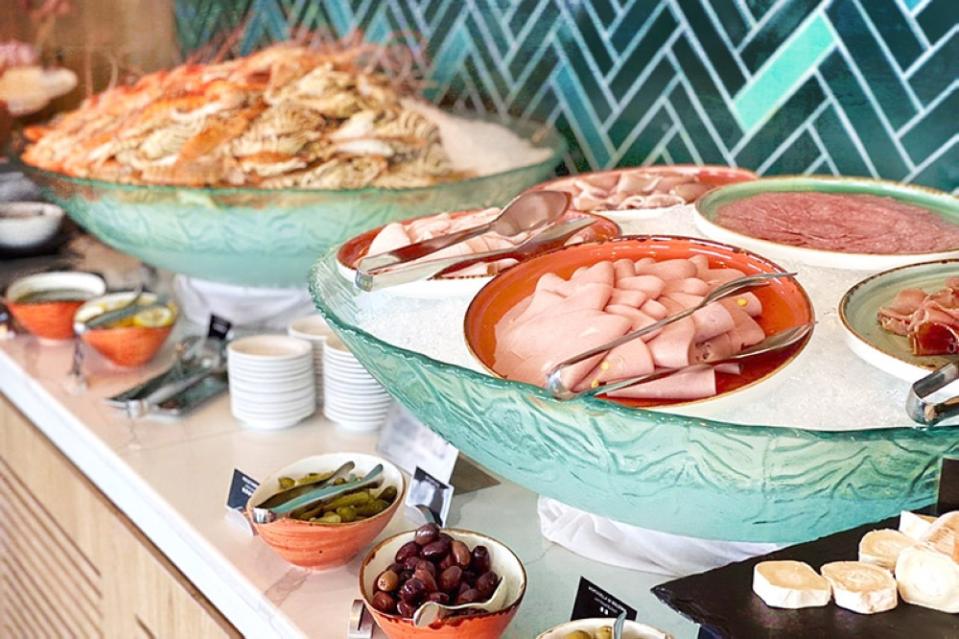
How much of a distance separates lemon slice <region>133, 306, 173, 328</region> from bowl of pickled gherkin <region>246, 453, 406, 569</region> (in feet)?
2.18

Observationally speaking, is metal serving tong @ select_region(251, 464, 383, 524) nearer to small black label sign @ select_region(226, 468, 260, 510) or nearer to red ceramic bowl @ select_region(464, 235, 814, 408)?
small black label sign @ select_region(226, 468, 260, 510)

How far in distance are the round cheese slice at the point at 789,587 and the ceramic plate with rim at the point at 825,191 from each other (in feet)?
1.64

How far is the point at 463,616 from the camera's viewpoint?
99 centimetres

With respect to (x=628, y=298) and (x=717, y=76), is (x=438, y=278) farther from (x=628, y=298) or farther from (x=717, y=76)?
(x=717, y=76)

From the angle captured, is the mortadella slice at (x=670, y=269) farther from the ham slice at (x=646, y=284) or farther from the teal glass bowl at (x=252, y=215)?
the teal glass bowl at (x=252, y=215)

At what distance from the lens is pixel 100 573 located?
1.64 m

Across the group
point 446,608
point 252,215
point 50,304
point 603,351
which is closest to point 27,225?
point 50,304

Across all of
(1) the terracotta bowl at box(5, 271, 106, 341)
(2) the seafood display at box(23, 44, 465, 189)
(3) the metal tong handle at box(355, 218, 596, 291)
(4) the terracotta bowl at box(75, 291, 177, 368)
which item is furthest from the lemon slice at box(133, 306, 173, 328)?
(3) the metal tong handle at box(355, 218, 596, 291)

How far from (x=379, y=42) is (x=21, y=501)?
4.51 ft

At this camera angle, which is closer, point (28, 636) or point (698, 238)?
point (698, 238)

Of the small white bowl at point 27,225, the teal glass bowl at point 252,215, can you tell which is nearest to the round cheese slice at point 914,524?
the teal glass bowl at point 252,215

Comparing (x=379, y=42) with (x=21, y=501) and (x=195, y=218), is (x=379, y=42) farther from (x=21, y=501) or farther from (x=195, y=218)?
(x=21, y=501)

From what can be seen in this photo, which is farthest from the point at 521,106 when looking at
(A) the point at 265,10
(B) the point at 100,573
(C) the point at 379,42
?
(B) the point at 100,573

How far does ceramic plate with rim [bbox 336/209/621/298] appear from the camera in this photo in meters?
1.18
